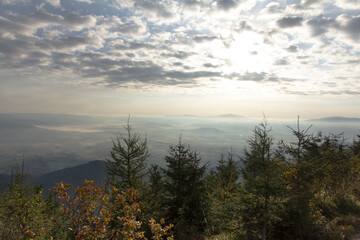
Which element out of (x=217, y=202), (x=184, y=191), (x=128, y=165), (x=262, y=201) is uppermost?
(x=262, y=201)

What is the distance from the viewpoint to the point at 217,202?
11.1 m

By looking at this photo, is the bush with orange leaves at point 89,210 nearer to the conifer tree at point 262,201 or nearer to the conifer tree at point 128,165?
the conifer tree at point 262,201

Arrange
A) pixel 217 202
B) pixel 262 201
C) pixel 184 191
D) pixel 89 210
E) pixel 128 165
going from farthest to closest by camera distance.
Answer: pixel 184 191 < pixel 128 165 < pixel 217 202 < pixel 262 201 < pixel 89 210

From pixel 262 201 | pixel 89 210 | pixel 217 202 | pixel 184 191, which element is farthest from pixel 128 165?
pixel 262 201

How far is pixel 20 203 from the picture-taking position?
1056cm

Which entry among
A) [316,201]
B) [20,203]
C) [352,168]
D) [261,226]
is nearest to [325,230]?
[316,201]

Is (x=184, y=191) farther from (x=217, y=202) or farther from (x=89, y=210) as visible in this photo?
(x=89, y=210)

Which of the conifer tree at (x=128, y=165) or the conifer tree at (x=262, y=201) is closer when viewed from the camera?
the conifer tree at (x=262, y=201)

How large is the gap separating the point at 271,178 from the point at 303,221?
250 centimetres

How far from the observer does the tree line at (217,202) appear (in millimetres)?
6129

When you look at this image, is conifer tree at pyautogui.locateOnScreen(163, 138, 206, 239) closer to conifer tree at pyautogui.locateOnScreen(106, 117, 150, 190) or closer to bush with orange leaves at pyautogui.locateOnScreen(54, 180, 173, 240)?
conifer tree at pyautogui.locateOnScreen(106, 117, 150, 190)

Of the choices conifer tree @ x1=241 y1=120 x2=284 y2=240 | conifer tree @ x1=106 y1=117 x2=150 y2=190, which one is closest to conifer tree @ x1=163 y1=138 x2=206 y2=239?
conifer tree @ x1=106 y1=117 x2=150 y2=190

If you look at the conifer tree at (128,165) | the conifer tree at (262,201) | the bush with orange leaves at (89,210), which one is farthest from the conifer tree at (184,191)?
the bush with orange leaves at (89,210)

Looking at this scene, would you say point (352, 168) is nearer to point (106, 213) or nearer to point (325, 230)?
point (325, 230)
